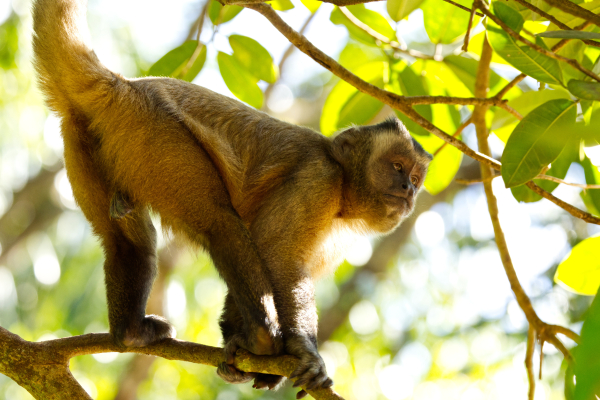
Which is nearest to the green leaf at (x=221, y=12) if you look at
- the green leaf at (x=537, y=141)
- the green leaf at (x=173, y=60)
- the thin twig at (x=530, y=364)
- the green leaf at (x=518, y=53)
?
the green leaf at (x=173, y=60)

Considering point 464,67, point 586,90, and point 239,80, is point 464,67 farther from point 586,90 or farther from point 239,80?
point 586,90

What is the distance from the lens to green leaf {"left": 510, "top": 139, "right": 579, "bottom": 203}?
3.60 m

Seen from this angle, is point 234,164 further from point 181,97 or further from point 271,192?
point 181,97

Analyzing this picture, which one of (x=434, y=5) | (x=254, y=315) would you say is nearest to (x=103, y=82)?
(x=254, y=315)

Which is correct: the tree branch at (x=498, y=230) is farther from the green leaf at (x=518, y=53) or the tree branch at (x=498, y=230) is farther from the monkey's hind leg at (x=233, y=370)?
the monkey's hind leg at (x=233, y=370)

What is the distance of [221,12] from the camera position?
5129 millimetres

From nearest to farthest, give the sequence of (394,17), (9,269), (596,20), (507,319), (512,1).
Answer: (596,20) < (512,1) < (394,17) < (9,269) < (507,319)

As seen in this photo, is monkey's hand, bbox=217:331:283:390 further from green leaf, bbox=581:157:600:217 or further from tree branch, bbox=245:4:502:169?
green leaf, bbox=581:157:600:217

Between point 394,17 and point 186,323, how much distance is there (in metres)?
15.4

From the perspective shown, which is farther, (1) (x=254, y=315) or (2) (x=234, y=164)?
(2) (x=234, y=164)

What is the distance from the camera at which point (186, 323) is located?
18203 millimetres

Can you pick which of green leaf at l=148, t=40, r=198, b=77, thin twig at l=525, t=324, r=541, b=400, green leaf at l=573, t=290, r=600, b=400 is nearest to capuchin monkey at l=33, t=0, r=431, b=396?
green leaf at l=148, t=40, r=198, b=77

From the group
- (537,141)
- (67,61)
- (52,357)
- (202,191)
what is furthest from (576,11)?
(52,357)

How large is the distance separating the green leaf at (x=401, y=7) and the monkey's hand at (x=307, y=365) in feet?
9.21
